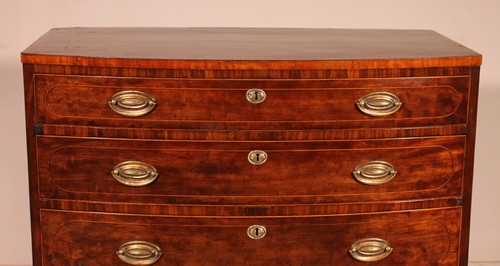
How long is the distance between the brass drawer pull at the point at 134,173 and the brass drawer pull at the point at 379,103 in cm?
65

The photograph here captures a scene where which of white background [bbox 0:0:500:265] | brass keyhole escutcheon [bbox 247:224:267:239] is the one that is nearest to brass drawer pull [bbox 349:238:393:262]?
brass keyhole escutcheon [bbox 247:224:267:239]

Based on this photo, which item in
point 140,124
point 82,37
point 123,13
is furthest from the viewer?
point 123,13

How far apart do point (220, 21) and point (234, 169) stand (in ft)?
3.33

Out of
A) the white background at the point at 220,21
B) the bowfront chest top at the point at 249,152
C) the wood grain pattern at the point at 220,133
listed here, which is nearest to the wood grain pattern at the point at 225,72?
the bowfront chest top at the point at 249,152

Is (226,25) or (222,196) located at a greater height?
(226,25)

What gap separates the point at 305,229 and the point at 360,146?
12.0 inches

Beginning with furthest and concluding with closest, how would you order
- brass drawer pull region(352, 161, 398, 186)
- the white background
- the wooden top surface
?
the white background
brass drawer pull region(352, 161, 398, 186)
the wooden top surface

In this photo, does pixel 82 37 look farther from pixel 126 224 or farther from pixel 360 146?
pixel 360 146

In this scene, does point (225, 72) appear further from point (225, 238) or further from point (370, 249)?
point (370, 249)

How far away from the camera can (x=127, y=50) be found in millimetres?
2551

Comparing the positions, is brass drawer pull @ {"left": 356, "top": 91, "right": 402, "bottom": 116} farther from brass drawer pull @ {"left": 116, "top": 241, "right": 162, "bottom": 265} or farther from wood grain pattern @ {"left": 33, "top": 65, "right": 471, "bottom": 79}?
brass drawer pull @ {"left": 116, "top": 241, "right": 162, "bottom": 265}

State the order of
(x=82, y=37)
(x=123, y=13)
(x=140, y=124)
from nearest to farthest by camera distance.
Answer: (x=140, y=124) → (x=82, y=37) → (x=123, y=13)

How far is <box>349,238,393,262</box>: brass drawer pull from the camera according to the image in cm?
260

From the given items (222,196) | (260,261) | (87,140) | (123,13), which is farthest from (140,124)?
(123,13)
